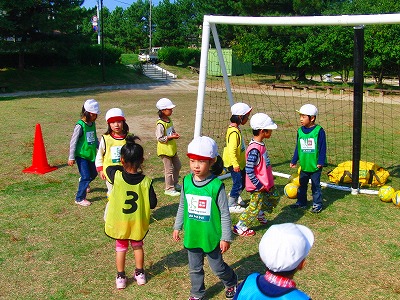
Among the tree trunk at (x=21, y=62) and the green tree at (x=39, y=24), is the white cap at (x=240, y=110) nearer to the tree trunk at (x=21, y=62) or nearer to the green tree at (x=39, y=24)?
the green tree at (x=39, y=24)

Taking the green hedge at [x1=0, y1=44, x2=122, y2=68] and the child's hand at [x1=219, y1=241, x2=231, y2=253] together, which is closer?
the child's hand at [x1=219, y1=241, x2=231, y2=253]

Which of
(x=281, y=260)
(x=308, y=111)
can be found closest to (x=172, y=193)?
(x=308, y=111)

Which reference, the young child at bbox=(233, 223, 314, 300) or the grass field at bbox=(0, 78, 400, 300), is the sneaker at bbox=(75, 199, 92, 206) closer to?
the grass field at bbox=(0, 78, 400, 300)

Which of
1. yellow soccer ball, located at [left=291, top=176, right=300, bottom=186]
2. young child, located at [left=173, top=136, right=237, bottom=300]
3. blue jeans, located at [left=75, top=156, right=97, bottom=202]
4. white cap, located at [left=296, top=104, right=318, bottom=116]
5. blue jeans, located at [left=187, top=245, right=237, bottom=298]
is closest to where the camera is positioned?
young child, located at [left=173, top=136, right=237, bottom=300]

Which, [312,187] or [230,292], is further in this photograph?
[312,187]

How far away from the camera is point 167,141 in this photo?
661cm

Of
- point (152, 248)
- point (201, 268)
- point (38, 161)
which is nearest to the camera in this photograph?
point (201, 268)

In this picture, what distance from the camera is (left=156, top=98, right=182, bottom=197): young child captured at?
652 cm

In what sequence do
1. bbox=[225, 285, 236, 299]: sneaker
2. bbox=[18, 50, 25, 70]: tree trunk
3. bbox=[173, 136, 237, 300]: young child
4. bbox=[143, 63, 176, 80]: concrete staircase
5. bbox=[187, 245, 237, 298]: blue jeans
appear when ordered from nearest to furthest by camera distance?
bbox=[173, 136, 237, 300]: young child
bbox=[187, 245, 237, 298]: blue jeans
bbox=[225, 285, 236, 299]: sneaker
bbox=[18, 50, 25, 70]: tree trunk
bbox=[143, 63, 176, 80]: concrete staircase

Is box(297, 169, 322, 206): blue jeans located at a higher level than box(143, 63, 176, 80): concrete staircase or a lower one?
lower

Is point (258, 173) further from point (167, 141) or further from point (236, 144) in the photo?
point (167, 141)

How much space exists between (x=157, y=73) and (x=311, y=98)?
1822 centimetres

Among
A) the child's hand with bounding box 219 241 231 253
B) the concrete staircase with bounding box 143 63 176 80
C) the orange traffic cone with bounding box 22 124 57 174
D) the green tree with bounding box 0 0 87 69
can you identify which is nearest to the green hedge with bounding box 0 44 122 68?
the green tree with bounding box 0 0 87 69

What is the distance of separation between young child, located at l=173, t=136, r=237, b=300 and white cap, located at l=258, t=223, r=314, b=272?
1.48 metres
